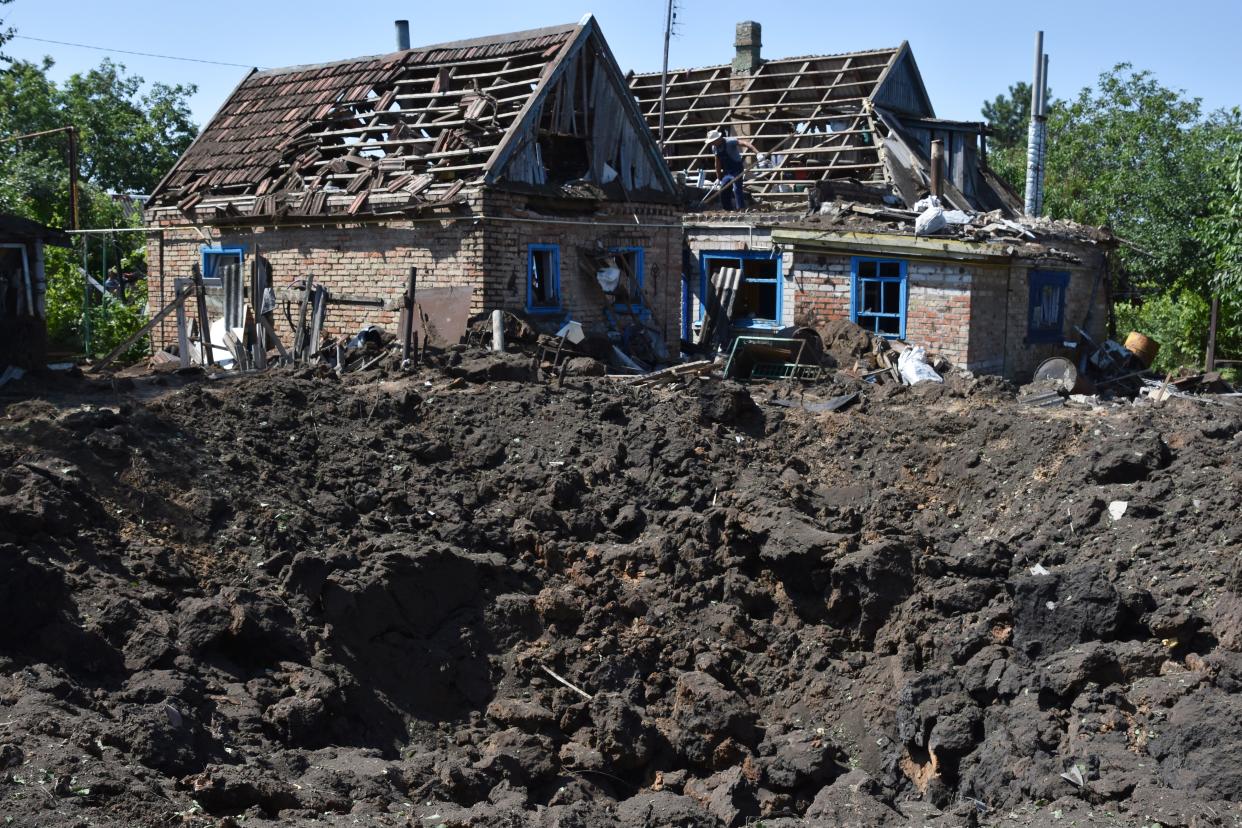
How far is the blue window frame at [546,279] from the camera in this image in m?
17.3

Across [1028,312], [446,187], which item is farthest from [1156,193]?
[446,187]

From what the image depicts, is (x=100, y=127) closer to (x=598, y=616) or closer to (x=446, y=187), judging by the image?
(x=446, y=187)

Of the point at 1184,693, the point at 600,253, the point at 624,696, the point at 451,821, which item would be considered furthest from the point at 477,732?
the point at 600,253

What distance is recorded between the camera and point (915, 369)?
17250 millimetres

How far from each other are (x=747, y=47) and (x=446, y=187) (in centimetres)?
1233

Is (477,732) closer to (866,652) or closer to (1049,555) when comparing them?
(866,652)

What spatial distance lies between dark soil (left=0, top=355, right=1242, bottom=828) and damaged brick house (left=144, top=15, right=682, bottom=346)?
13.5 feet

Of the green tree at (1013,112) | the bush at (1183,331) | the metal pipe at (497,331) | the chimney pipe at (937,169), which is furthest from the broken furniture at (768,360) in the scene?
the green tree at (1013,112)

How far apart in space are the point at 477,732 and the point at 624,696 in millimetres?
1146

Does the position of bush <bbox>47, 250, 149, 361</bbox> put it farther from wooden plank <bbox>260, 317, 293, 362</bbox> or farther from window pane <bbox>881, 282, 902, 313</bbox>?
window pane <bbox>881, 282, 902, 313</bbox>

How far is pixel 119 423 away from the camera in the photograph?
10.6 meters

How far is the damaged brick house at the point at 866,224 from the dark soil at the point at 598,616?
215 inches

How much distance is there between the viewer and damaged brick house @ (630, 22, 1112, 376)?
18.4 m

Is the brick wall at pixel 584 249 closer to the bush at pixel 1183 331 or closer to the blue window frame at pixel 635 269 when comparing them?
the blue window frame at pixel 635 269
